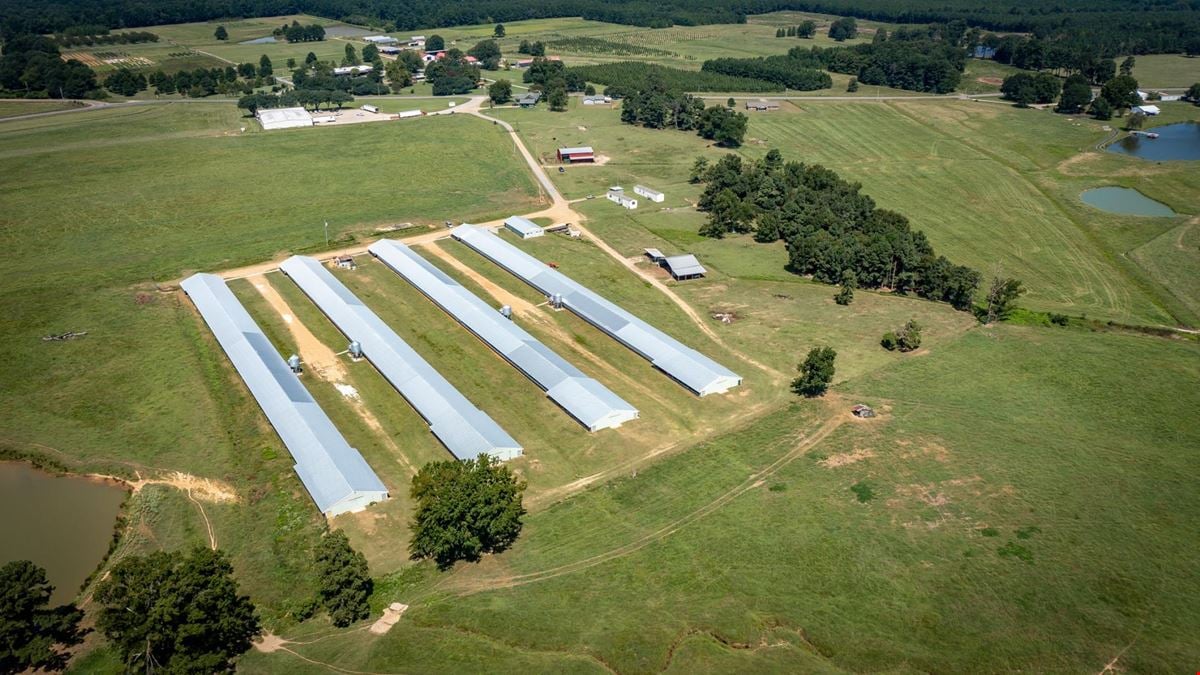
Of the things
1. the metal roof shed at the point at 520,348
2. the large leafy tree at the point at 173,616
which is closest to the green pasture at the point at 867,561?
the large leafy tree at the point at 173,616

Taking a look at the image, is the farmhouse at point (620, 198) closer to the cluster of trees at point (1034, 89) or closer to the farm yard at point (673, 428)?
the farm yard at point (673, 428)

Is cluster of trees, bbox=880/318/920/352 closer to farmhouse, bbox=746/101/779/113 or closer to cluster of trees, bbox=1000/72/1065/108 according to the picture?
farmhouse, bbox=746/101/779/113

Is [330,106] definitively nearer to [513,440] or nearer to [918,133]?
[918,133]

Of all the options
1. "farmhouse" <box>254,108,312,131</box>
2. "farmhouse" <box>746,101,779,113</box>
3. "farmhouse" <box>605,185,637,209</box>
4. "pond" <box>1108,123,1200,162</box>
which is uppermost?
"farmhouse" <box>746,101,779,113</box>

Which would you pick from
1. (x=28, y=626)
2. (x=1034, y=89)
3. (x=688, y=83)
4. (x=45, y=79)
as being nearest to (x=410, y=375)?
(x=28, y=626)

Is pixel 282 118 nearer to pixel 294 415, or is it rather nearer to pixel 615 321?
pixel 615 321

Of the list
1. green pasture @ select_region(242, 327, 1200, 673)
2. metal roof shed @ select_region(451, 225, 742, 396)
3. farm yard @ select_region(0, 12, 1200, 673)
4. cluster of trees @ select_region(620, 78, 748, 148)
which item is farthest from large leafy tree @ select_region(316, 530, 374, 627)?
cluster of trees @ select_region(620, 78, 748, 148)

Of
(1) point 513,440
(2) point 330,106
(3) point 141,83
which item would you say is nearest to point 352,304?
(1) point 513,440
